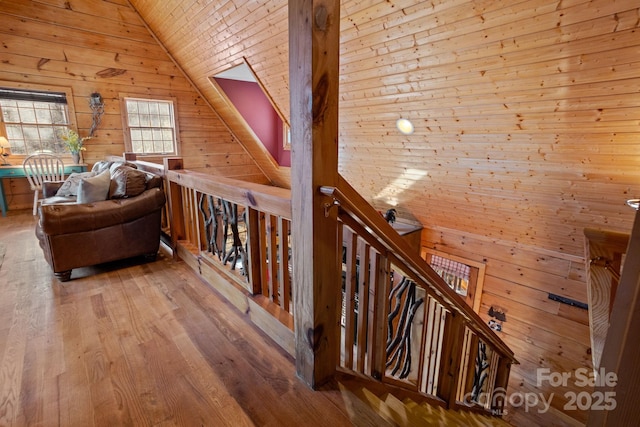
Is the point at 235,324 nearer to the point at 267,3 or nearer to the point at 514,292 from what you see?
the point at 267,3

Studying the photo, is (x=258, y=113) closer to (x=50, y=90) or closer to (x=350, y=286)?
(x=50, y=90)

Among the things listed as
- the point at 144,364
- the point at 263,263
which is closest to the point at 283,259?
the point at 263,263

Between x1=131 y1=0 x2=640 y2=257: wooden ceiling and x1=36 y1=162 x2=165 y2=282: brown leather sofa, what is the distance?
7.97 ft

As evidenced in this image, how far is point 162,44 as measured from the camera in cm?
582

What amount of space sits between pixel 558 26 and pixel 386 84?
1543mm

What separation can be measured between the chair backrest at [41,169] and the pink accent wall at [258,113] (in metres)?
2.95

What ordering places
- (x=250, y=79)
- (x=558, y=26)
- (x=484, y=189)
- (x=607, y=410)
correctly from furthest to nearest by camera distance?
(x=250, y=79) → (x=484, y=189) → (x=558, y=26) → (x=607, y=410)

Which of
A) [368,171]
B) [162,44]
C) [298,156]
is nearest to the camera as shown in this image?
[298,156]

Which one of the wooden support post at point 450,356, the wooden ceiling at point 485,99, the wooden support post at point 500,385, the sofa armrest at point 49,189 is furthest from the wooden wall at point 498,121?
the sofa armrest at point 49,189

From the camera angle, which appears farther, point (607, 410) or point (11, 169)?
point (11, 169)

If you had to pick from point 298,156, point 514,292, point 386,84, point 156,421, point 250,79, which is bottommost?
point 514,292

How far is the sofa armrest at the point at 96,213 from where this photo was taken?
2.27 metres

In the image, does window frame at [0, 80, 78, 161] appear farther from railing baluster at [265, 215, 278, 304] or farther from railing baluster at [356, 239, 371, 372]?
railing baluster at [356, 239, 371, 372]

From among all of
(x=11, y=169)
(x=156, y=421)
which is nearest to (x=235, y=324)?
(x=156, y=421)
